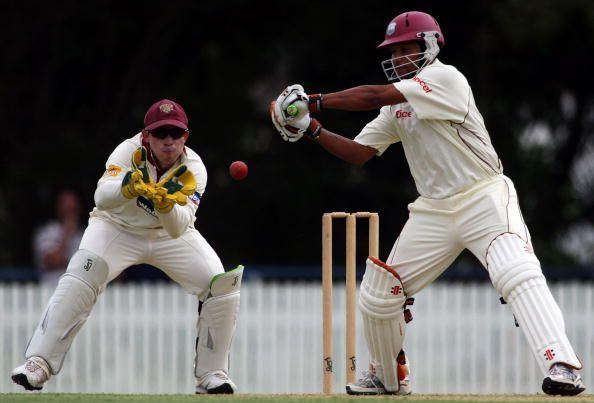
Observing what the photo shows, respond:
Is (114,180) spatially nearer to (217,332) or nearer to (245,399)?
(217,332)

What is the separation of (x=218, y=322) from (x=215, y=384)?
0.96 feet

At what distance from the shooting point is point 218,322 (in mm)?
7148

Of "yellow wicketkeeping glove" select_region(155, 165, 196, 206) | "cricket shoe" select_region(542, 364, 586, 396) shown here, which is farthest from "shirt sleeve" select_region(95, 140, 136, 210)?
"cricket shoe" select_region(542, 364, 586, 396)

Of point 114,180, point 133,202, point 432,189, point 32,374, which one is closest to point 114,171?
point 114,180

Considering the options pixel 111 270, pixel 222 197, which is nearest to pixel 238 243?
pixel 222 197

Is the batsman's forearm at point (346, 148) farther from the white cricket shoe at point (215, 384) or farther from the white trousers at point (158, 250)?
the white cricket shoe at point (215, 384)

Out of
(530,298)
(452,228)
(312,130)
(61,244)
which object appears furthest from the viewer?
(61,244)

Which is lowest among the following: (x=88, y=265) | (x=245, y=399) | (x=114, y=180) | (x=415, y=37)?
(x=245, y=399)

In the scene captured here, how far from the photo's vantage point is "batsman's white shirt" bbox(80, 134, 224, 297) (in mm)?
6992

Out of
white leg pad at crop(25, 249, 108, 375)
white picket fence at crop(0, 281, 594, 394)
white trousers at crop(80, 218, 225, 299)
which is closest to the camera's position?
white leg pad at crop(25, 249, 108, 375)

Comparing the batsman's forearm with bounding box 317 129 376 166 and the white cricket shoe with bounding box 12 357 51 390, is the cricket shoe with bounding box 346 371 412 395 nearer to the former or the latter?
the batsman's forearm with bounding box 317 129 376 166

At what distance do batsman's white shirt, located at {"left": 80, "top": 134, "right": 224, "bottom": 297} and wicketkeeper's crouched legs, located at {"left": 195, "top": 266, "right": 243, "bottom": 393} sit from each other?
79mm

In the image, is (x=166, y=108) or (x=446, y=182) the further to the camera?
(x=166, y=108)

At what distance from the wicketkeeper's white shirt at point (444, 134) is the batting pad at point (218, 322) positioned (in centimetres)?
106
